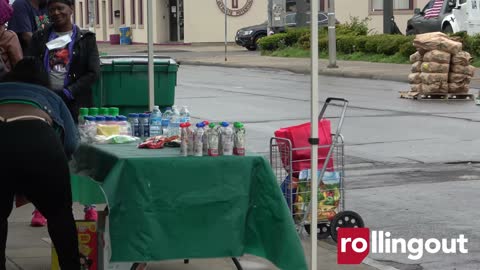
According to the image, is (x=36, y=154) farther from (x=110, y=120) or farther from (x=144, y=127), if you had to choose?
(x=144, y=127)

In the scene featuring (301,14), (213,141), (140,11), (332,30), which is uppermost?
(140,11)

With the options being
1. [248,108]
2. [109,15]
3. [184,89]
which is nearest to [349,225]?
[248,108]

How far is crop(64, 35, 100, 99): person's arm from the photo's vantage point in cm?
830

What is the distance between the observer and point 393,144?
1430cm

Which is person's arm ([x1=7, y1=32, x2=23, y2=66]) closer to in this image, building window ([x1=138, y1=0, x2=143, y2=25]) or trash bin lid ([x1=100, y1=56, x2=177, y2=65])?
trash bin lid ([x1=100, y1=56, x2=177, y2=65])

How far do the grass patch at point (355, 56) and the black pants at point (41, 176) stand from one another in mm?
24719

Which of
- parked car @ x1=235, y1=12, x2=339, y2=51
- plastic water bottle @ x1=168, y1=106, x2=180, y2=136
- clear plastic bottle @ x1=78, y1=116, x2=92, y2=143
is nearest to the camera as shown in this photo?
plastic water bottle @ x1=168, y1=106, x2=180, y2=136

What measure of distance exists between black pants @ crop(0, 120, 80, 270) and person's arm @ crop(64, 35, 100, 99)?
1.92m

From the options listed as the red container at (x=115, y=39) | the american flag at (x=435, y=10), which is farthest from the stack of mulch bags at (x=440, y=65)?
the red container at (x=115, y=39)

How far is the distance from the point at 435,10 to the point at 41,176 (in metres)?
33.5

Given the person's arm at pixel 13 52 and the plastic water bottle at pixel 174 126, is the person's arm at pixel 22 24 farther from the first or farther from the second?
the plastic water bottle at pixel 174 126

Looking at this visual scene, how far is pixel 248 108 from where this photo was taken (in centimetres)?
2005

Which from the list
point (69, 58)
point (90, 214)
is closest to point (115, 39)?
point (69, 58)

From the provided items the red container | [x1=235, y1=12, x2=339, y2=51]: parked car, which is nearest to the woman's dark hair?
[x1=235, y1=12, x2=339, y2=51]: parked car
